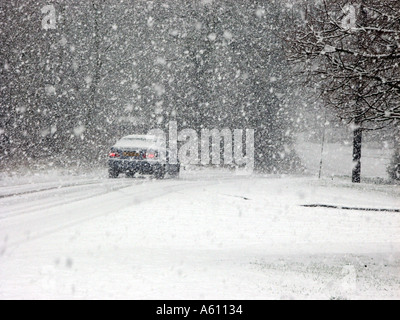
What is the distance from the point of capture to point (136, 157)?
16297 mm

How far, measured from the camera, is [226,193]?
46.5 feet

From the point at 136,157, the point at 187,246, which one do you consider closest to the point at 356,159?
the point at 136,157

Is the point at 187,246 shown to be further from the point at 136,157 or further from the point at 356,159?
the point at 356,159

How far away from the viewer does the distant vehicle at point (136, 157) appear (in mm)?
16250

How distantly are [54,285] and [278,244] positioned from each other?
4130 millimetres

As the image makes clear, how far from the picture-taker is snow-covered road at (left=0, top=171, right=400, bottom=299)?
5375mm

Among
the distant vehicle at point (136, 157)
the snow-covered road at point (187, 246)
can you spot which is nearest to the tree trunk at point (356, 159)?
the snow-covered road at point (187, 246)

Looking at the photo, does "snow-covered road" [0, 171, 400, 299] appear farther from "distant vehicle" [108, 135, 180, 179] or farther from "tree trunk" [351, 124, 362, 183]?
"tree trunk" [351, 124, 362, 183]

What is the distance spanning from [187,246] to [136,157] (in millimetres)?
9209

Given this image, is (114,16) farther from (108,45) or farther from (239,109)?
(239,109)

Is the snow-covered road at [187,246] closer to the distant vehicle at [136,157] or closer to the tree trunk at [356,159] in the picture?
the distant vehicle at [136,157]

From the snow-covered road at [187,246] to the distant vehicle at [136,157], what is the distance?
2.78 m

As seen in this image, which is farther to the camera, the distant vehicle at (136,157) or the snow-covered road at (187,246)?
the distant vehicle at (136,157)

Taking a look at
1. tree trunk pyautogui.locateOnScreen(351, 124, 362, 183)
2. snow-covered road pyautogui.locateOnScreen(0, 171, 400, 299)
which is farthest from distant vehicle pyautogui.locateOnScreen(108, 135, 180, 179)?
tree trunk pyautogui.locateOnScreen(351, 124, 362, 183)
